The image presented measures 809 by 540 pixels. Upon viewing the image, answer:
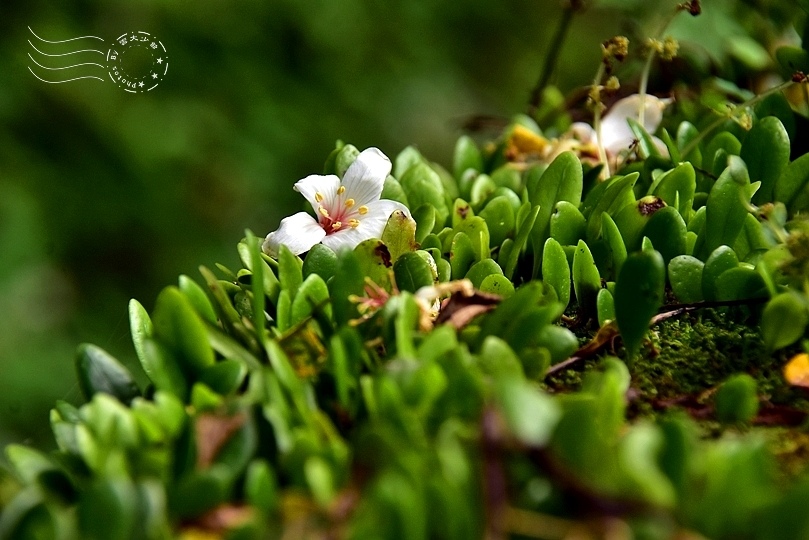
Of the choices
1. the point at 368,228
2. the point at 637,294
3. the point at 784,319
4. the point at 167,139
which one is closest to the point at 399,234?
the point at 368,228

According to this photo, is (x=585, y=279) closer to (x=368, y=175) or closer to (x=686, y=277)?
(x=686, y=277)

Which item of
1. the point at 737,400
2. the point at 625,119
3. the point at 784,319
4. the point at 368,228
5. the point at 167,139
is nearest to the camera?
the point at 737,400

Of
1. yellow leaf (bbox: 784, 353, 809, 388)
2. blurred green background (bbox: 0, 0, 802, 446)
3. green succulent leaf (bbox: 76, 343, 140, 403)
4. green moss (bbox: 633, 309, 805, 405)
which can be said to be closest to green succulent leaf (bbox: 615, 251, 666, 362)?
A: green moss (bbox: 633, 309, 805, 405)

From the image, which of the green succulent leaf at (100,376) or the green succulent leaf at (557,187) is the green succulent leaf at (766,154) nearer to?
the green succulent leaf at (557,187)

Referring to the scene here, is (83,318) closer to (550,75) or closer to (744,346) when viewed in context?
(550,75)

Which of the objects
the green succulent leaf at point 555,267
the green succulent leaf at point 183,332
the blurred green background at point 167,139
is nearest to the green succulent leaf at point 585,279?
the green succulent leaf at point 555,267
